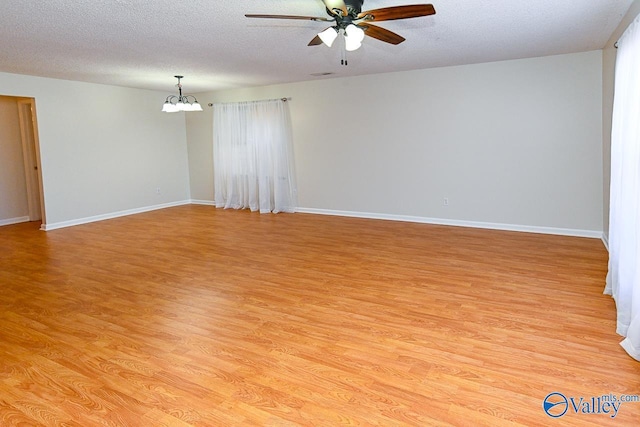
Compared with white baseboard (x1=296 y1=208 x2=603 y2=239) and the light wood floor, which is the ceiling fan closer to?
the light wood floor

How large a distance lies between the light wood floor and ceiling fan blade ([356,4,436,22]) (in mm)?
2140

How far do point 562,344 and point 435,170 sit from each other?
405cm

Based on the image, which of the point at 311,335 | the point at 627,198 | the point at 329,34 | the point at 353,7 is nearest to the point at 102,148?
the point at 329,34

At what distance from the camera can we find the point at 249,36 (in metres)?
4.09

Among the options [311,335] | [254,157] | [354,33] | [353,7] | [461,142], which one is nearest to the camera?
[311,335]

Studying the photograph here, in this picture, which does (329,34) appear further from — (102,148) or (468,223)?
(102,148)

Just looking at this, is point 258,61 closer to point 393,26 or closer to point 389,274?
point 393,26

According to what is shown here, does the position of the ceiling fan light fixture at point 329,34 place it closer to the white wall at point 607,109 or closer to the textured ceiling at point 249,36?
the textured ceiling at point 249,36

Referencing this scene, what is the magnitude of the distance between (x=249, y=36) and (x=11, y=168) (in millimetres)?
5988

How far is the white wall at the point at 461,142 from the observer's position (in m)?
5.28

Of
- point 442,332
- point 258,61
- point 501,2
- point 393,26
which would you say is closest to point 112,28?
point 258,61

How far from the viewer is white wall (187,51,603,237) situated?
5.28 meters

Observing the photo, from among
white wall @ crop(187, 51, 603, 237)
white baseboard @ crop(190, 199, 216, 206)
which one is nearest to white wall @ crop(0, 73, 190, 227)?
white baseboard @ crop(190, 199, 216, 206)

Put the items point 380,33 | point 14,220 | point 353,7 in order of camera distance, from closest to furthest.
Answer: point 353,7 < point 380,33 < point 14,220
